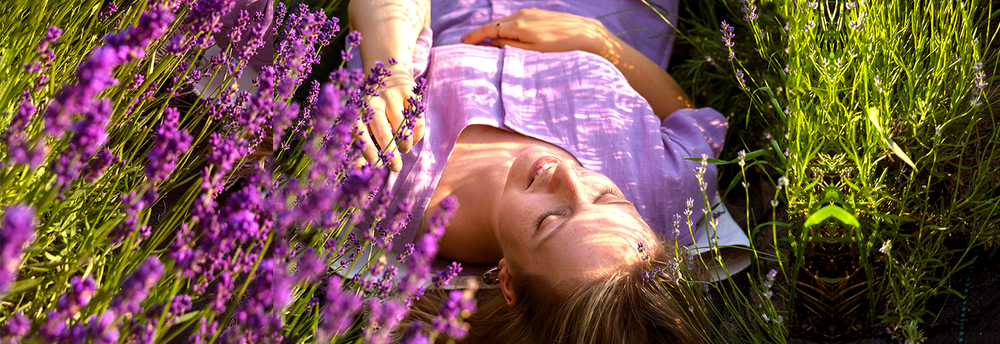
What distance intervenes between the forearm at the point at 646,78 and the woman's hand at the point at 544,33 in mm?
32

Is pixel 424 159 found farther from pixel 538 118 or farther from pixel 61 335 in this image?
pixel 61 335

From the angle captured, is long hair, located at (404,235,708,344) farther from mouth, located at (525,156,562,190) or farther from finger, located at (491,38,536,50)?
finger, located at (491,38,536,50)

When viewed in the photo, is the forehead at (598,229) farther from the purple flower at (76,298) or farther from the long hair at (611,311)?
the purple flower at (76,298)

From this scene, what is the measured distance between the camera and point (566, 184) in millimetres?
1486

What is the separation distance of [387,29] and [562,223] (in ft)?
2.87

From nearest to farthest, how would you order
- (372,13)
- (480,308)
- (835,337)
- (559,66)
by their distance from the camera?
(835,337), (480,308), (372,13), (559,66)

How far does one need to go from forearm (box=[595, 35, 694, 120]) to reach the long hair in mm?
807

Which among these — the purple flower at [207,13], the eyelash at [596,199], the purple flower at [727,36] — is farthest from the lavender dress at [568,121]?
the purple flower at [207,13]

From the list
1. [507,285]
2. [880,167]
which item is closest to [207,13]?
[507,285]

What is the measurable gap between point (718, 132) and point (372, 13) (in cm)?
123

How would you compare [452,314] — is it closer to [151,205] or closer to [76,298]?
[76,298]

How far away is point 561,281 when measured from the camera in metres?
1.43

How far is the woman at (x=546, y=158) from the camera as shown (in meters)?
1.43

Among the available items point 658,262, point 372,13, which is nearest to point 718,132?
point 658,262
